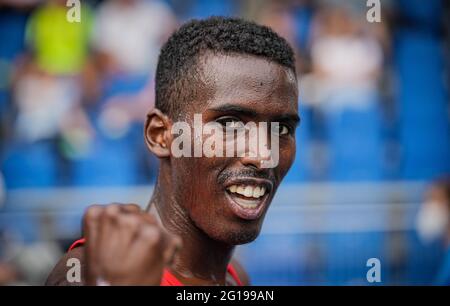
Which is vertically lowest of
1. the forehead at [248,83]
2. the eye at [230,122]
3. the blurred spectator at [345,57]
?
the eye at [230,122]

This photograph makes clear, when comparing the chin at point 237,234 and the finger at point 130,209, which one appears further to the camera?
the chin at point 237,234

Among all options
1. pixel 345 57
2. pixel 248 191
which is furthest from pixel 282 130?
pixel 345 57

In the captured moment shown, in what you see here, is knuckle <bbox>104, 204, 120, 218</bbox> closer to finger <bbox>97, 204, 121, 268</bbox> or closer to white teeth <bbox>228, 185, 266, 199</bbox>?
finger <bbox>97, 204, 121, 268</bbox>

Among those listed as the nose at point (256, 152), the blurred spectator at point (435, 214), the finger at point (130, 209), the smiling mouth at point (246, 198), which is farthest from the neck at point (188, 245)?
the blurred spectator at point (435, 214)

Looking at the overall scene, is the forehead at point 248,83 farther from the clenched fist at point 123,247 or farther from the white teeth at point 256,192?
the clenched fist at point 123,247

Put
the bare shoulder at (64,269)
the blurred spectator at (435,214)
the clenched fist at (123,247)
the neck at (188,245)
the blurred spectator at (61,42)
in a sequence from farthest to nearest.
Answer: the blurred spectator at (61,42) < the blurred spectator at (435,214) < the neck at (188,245) < the bare shoulder at (64,269) < the clenched fist at (123,247)

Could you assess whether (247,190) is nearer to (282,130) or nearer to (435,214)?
(282,130)

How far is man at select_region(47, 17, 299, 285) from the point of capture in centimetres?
267

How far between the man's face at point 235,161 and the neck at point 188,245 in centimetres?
10

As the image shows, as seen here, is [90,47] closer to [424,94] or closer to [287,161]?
[424,94]

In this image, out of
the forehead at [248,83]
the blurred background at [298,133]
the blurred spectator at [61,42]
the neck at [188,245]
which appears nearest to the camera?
the forehead at [248,83]

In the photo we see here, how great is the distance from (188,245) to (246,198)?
1.26ft

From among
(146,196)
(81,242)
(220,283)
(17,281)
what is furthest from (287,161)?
(146,196)

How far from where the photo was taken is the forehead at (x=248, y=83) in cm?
265
